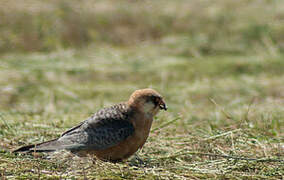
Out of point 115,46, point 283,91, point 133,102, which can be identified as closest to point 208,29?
point 115,46

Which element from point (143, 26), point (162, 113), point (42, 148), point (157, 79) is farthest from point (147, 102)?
point (143, 26)

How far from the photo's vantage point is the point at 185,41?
12352mm

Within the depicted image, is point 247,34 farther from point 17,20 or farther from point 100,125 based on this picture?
point 100,125

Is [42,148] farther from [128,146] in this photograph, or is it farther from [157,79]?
[157,79]

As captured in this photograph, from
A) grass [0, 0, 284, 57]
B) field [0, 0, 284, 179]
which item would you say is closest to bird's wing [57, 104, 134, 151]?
field [0, 0, 284, 179]

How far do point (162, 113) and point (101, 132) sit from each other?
241 centimetres

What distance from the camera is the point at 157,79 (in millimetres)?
10227

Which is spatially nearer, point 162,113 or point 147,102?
point 147,102

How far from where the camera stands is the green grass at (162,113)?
14.7 feet

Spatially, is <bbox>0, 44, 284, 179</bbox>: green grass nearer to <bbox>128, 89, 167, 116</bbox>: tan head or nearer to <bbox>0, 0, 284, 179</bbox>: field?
<bbox>0, 0, 284, 179</bbox>: field

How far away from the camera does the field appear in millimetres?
4664

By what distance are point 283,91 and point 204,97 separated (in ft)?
4.41

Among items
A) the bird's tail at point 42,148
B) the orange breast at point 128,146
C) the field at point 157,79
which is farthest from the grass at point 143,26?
the bird's tail at point 42,148

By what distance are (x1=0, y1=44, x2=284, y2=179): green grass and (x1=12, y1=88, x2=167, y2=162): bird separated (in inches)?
5.1
